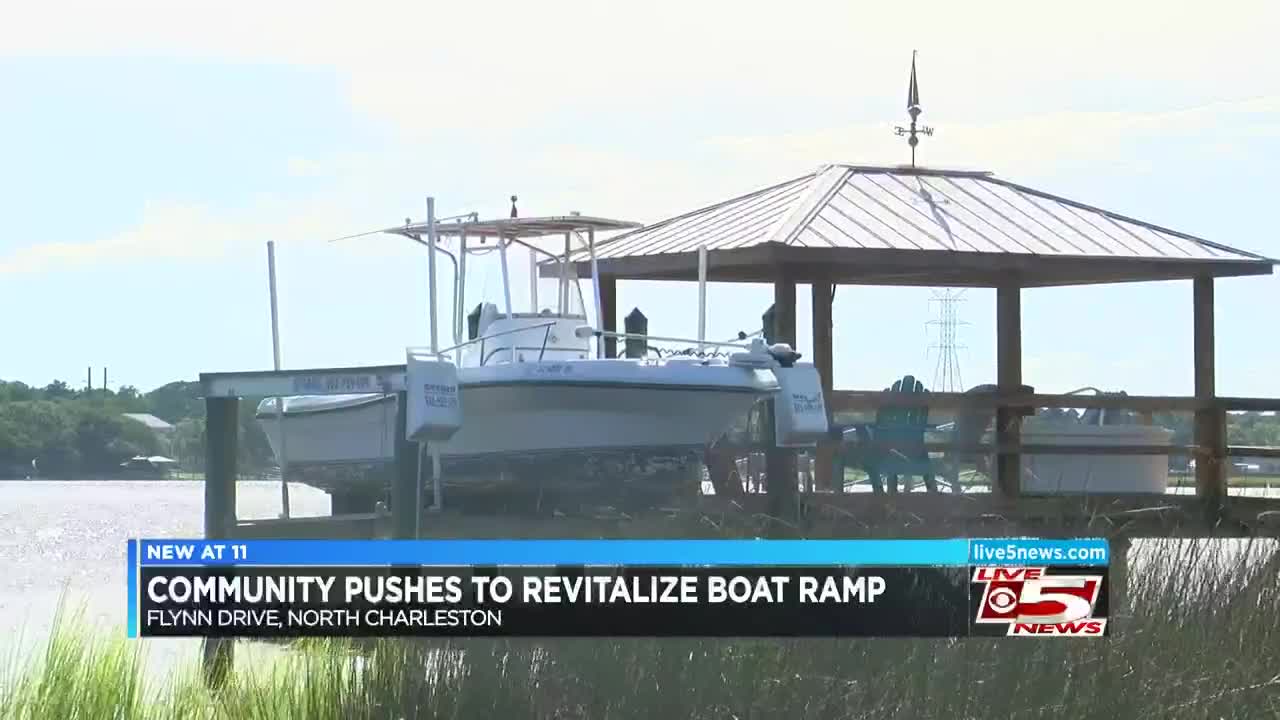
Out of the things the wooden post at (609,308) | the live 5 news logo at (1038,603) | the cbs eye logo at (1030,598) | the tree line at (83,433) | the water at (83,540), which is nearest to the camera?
the live 5 news logo at (1038,603)

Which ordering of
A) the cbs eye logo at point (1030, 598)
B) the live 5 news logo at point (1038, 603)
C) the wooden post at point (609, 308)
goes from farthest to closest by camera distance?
the wooden post at point (609, 308), the cbs eye logo at point (1030, 598), the live 5 news logo at point (1038, 603)

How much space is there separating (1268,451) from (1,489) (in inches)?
4168

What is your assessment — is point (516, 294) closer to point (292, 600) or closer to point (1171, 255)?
point (1171, 255)

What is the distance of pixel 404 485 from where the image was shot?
53.5ft

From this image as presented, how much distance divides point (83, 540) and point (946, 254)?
54.3 m

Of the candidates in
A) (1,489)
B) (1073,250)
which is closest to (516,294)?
(1073,250)

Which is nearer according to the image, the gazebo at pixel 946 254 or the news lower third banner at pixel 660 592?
the news lower third banner at pixel 660 592

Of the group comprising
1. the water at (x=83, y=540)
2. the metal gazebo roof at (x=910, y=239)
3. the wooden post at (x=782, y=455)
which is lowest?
the water at (x=83, y=540)

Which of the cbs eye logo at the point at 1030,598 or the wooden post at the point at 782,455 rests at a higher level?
the wooden post at the point at 782,455

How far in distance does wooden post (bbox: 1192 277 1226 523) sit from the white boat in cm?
381

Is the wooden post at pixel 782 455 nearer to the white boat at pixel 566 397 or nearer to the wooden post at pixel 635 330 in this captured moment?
the white boat at pixel 566 397

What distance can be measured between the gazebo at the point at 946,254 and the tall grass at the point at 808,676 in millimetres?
5841

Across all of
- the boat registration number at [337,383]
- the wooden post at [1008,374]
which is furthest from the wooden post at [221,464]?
the wooden post at [1008,374]

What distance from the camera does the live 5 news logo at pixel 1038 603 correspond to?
1106 centimetres
